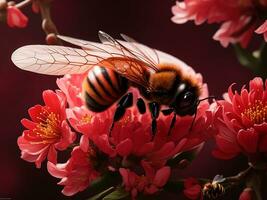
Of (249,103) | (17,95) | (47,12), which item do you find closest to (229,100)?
(249,103)

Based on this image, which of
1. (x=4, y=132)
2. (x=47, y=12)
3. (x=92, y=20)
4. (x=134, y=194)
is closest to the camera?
(x=134, y=194)

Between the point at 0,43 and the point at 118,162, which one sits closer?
the point at 118,162

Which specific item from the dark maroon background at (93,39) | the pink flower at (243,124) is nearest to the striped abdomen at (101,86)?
the pink flower at (243,124)

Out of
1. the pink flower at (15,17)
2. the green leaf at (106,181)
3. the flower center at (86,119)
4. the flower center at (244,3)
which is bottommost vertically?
the green leaf at (106,181)

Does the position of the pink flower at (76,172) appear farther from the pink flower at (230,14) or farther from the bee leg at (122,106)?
the pink flower at (230,14)

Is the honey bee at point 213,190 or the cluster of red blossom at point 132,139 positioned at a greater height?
the cluster of red blossom at point 132,139

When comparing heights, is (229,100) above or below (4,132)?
above

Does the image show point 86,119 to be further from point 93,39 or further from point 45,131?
point 93,39

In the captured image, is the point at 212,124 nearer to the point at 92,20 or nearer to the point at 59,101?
the point at 59,101
